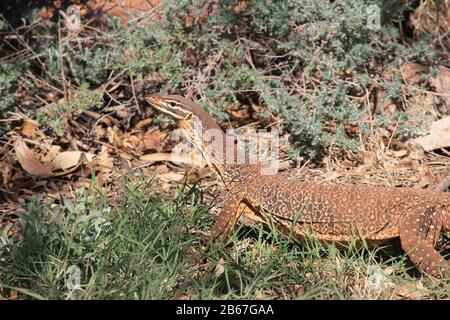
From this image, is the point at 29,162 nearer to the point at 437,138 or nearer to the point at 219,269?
the point at 219,269

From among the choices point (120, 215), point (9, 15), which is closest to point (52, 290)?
point (120, 215)

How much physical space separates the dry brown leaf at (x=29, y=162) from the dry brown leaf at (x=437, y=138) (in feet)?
11.1

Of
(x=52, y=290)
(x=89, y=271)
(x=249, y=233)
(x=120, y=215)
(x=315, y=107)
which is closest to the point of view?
(x=52, y=290)

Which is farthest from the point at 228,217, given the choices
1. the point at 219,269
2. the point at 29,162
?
the point at 29,162

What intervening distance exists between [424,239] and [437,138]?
2.23 m

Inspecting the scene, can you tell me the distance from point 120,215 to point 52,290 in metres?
0.94

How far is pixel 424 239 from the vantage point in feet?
16.5

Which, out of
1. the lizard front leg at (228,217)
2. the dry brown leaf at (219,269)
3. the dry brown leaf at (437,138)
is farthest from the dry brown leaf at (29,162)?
the dry brown leaf at (437,138)

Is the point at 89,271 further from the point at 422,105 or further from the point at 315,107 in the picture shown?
the point at 422,105

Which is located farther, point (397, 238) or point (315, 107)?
point (315, 107)

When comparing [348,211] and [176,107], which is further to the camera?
[176,107]

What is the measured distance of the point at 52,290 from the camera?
461 centimetres

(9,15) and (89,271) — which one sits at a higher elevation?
(9,15)

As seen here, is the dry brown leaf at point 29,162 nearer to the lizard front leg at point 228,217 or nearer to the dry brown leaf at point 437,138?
the lizard front leg at point 228,217
